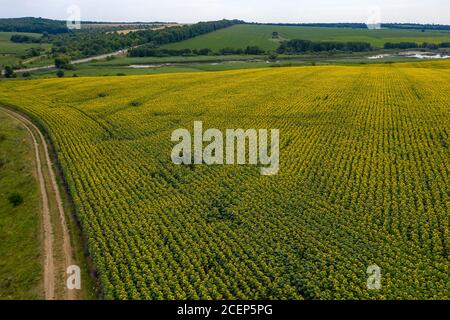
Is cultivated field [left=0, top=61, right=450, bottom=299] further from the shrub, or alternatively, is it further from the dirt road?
the shrub

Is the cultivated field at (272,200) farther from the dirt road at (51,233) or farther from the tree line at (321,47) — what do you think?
the tree line at (321,47)

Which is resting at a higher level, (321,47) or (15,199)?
(321,47)

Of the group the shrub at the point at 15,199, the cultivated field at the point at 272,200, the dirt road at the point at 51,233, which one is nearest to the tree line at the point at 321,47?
the cultivated field at the point at 272,200

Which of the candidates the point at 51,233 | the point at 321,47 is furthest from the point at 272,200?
the point at 321,47

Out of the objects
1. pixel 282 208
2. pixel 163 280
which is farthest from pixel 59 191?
pixel 282 208

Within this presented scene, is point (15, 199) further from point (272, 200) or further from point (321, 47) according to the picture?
point (321, 47)

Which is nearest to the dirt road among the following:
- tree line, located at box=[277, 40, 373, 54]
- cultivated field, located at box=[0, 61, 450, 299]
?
cultivated field, located at box=[0, 61, 450, 299]

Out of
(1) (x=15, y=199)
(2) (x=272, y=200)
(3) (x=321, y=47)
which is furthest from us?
(3) (x=321, y=47)
